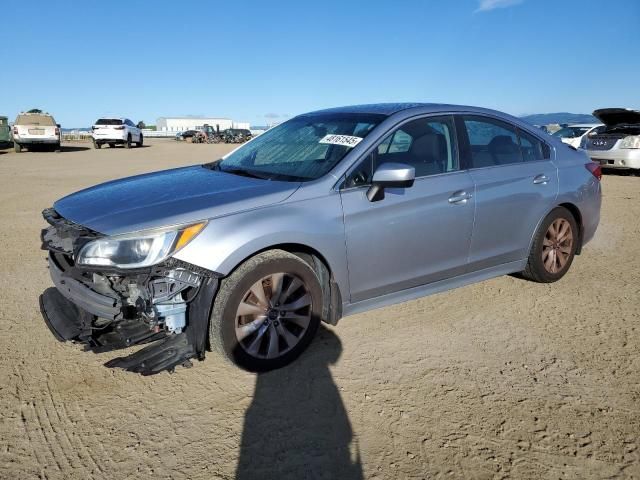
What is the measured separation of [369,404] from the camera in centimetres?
272

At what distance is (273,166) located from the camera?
12.1 ft

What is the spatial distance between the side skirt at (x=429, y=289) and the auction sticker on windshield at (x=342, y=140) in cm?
110

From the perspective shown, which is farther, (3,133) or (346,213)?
(3,133)

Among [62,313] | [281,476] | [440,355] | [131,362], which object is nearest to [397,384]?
[440,355]

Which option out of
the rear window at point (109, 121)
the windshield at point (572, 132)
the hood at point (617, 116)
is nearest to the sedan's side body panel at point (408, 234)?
the hood at point (617, 116)

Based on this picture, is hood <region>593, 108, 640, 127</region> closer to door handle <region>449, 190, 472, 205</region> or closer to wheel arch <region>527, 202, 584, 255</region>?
wheel arch <region>527, 202, 584, 255</region>

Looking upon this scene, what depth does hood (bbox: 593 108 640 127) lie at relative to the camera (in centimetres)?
1227

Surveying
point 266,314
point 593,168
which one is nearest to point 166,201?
point 266,314

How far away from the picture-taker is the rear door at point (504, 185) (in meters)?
3.88

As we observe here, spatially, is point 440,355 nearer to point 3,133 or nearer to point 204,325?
point 204,325

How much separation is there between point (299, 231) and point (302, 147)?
1.09 meters

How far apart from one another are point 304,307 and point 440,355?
0.98m

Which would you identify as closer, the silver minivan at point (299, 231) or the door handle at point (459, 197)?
the silver minivan at point (299, 231)

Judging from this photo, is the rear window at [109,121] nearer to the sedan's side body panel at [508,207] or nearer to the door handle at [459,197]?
the sedan's side body panel at [508,207]
